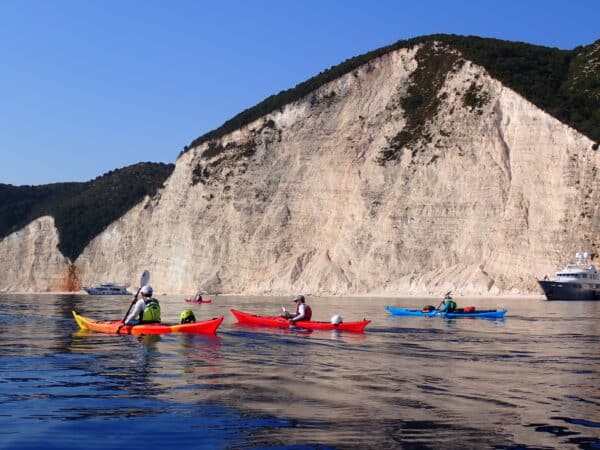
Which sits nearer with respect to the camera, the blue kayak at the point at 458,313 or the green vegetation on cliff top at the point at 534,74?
the blue kayak at the point at 458,313

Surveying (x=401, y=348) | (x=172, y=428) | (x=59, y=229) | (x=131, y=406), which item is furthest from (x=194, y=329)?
(x=59, y=229)

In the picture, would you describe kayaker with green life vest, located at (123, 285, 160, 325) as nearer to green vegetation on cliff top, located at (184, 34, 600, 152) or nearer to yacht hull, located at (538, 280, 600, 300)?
yacht hull, located at (538, 280, 600, 300)

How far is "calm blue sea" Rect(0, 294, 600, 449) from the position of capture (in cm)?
995

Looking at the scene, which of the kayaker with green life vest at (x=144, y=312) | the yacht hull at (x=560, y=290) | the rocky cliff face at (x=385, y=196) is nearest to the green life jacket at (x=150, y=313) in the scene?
the kayaker with green life vest at (x=144, y=312)

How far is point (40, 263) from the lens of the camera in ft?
359

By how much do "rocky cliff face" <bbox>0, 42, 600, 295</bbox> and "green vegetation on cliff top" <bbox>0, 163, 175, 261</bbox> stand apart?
1074cm

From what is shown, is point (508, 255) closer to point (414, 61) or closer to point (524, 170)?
point (524, 170)

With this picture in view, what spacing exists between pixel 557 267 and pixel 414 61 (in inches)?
1244

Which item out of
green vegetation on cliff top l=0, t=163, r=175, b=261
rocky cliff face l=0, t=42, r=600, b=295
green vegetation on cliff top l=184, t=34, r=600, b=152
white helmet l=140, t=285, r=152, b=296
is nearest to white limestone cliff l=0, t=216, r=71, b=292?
green vegetation on cliff top l=0, t=163, r=175, b=261

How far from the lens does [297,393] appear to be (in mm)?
13320

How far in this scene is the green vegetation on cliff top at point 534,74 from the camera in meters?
72.1

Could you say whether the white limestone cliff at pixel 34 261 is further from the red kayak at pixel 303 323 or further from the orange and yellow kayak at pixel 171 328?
the orange and yellow kayak at pixel 171 328

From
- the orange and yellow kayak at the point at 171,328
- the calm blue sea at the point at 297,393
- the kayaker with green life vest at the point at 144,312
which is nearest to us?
the calm blue sea at the point at 297,393

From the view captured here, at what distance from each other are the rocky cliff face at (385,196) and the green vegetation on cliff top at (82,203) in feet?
35.2
